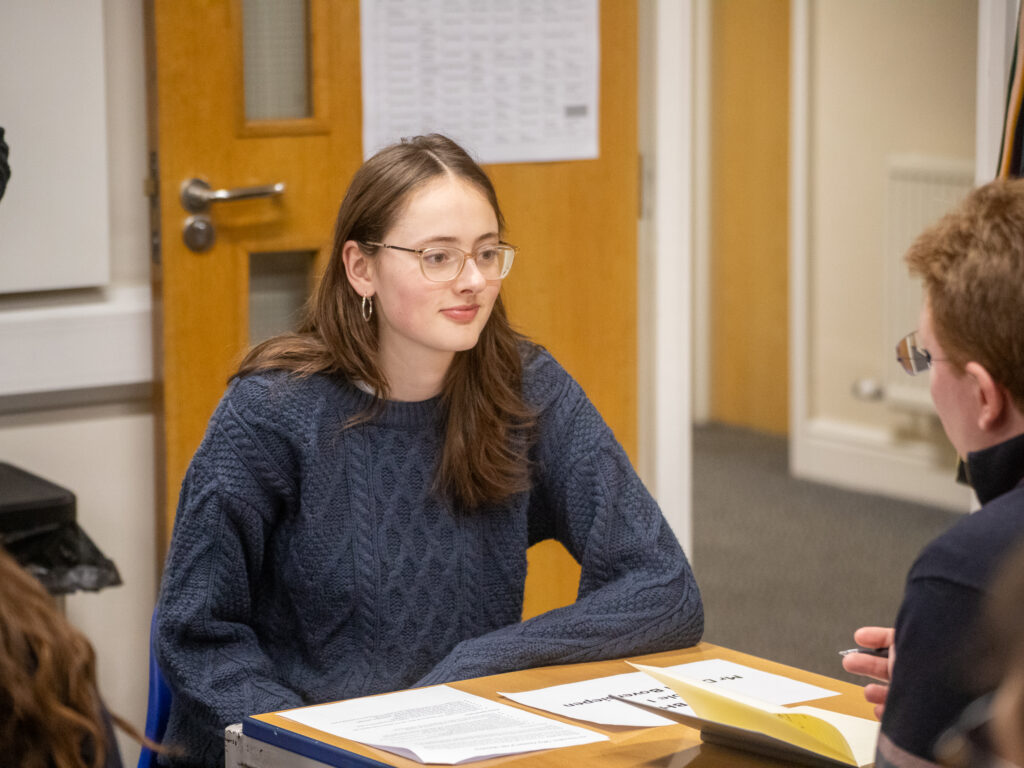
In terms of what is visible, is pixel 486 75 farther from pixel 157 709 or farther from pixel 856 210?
pixel 856 210

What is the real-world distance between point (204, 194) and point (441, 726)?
57.3 inches

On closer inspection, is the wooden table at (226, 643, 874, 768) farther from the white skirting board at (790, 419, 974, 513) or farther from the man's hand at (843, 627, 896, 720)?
the white skirting board at (790, 419, 974, 513)

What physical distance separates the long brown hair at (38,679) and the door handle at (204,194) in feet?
5.60

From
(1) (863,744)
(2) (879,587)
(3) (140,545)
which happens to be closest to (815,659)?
(2) (879,587)

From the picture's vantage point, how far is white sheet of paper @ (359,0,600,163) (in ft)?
9.03

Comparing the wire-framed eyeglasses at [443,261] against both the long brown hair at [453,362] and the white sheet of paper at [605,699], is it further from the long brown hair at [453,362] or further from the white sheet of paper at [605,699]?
the white sheet of paper at [605,699]

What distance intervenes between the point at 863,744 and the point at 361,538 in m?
0.69

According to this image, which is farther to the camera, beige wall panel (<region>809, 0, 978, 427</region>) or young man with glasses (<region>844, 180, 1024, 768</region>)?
beige wall panel (<region>809, 0, 978, 427</region>)

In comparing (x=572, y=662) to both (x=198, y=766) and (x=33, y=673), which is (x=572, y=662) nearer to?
(x=198, y=766)

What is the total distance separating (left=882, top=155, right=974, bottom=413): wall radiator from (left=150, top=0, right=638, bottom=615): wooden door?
2077 mm

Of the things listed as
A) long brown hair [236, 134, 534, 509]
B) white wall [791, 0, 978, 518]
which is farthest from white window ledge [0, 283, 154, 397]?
white wall [791, 0, 978, 518]

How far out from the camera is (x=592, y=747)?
4.42 ft

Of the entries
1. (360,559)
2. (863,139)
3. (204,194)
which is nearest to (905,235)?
(863,139)

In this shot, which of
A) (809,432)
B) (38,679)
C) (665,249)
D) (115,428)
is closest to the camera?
(38,679)
